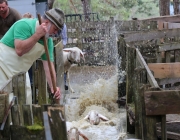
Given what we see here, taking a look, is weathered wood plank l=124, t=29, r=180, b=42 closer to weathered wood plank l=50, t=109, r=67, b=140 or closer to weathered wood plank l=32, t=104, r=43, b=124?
weathered wood plank l=32, t=104, r=43, b=124

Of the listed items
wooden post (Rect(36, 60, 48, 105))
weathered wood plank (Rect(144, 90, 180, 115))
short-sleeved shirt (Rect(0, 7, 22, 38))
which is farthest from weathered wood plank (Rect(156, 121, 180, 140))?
short-sleeved shirt (Rect(0, 7, 22, 38))

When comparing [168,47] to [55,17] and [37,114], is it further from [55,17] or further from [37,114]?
[37,114]

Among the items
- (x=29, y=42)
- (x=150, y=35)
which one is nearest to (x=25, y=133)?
(x=29, y=42)

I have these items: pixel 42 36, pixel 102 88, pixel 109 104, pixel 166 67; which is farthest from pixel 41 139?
pixel 102 88

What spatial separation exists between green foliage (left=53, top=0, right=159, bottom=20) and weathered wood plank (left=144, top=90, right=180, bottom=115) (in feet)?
107

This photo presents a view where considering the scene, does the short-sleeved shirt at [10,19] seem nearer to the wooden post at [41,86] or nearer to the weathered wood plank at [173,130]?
the wooden post at [41,86]

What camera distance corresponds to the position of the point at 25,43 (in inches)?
194

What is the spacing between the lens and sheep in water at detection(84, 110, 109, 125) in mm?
7387

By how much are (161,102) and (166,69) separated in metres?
2.69

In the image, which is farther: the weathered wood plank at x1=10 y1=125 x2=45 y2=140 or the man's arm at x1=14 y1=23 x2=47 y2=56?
the man's arm at x1=14 y1=23 x2=47 y2=56

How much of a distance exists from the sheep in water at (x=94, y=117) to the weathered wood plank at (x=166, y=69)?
165 cm

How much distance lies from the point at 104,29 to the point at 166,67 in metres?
10.2

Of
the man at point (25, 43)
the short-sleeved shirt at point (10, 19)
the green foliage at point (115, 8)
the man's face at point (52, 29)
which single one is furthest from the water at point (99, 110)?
the green foliage at point (115, 8)

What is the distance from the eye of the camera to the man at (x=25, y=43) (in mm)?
4828
